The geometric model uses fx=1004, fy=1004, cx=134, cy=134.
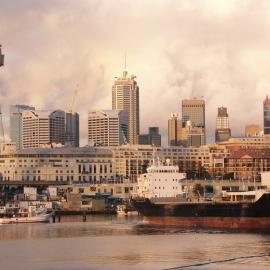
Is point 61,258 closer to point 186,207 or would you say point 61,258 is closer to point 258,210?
point 258,210

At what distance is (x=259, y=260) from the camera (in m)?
82.0

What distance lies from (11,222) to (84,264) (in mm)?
92925

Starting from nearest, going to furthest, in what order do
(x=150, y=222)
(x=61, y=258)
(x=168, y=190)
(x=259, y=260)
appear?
(x=259, y=260) < (x=61, y=258) < (x=150, y=222) < (x=168, y=190)

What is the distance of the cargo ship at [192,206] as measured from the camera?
126375mm

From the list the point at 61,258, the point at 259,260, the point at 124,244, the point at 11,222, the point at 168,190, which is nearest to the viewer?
the point at 259,260

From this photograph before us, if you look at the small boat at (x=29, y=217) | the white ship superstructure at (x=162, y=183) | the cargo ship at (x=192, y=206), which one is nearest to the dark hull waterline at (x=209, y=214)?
the cargo ship at (x=192, y=206)

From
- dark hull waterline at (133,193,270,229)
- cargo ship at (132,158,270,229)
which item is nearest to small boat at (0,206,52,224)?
cargo ship at (132,158,270,229)

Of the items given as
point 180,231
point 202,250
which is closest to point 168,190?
point 180,231

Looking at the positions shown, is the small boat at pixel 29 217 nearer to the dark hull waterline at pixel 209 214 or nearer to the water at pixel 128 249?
the dark hull waterline at pixel 209 214

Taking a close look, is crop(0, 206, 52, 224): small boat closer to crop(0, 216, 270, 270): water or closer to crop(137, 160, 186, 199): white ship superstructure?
crop(137, 160, 186, 199): white ship superstructure

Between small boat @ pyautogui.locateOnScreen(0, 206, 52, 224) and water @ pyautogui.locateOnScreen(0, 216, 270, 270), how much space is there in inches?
1637

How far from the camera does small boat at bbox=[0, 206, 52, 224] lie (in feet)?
574

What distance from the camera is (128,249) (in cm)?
9919

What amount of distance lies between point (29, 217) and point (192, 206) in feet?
154
